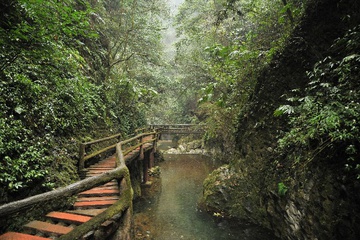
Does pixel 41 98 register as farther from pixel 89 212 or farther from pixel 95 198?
pixel 89 212

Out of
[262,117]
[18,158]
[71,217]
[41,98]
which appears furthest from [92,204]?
[262,117]

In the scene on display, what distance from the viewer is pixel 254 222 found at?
7.41m

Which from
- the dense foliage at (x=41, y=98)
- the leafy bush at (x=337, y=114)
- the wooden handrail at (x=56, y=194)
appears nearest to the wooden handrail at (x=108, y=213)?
the wooden handrail at (x=56, y=194)

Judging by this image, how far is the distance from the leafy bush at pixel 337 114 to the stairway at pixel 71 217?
4.62 m

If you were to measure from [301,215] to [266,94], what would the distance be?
13.7ft

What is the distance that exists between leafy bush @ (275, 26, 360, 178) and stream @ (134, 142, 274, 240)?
3.95 meters

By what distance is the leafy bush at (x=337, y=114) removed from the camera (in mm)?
3602

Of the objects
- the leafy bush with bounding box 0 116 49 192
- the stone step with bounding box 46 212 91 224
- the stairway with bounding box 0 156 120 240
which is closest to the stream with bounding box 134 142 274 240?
the stairway with bounding box 0 156 120 240

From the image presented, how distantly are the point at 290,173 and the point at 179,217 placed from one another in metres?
5.41

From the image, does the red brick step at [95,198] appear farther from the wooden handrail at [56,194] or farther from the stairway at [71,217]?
the wooden handrail at [56,194]

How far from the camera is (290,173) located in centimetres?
543

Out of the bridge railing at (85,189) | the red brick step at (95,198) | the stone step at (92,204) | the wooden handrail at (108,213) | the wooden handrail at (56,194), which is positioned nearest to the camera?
the wooden handrail at (56,194)

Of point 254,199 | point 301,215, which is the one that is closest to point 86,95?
point 254,199

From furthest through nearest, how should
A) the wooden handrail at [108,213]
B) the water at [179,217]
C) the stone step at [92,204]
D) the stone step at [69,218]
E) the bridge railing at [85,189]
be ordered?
the water at [179,217] < the stone step at [92,204] < the stone step at [69,218] < the wooden handrail at [108,213] < the bridge railing at [85,189]
